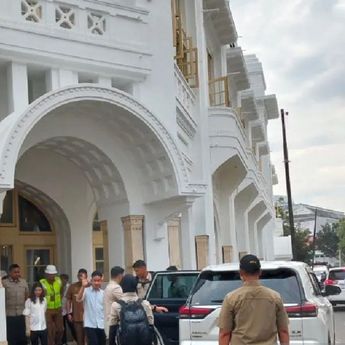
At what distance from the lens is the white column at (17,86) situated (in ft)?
41.9

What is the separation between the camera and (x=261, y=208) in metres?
34.3

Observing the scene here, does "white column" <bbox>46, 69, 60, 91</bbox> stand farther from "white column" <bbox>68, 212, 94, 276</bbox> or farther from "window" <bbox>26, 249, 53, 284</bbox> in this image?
"window" <bbox>26, 249, 53, 284</bbox>

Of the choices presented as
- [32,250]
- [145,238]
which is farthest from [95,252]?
[145,238]

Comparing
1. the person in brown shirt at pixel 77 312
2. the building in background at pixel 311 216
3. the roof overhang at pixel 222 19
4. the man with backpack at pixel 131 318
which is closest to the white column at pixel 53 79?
the person in brown shirt at pixel 77 312

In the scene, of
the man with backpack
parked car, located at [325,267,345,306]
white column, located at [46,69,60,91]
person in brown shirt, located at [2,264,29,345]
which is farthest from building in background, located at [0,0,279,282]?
parked car, located at [325,267,345,306]

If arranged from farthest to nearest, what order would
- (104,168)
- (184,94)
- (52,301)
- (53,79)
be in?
1. (184,94)
2. (104,168)
3. (52,301)
4. (53,79)

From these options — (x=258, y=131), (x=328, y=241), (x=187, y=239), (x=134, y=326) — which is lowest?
(x=134, y=326)

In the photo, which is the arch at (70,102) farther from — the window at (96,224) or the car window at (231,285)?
the car window at (231,285)

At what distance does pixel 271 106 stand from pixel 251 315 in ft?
120

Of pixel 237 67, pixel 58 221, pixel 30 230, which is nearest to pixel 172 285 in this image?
pixel 30 230

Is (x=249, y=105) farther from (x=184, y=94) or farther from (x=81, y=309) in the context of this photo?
(x=81, y=309)

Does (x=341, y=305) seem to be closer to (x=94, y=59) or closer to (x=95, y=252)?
(x=95, y=252)

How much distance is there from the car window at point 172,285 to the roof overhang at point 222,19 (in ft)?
37.3

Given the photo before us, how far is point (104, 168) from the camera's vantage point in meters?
15.7
